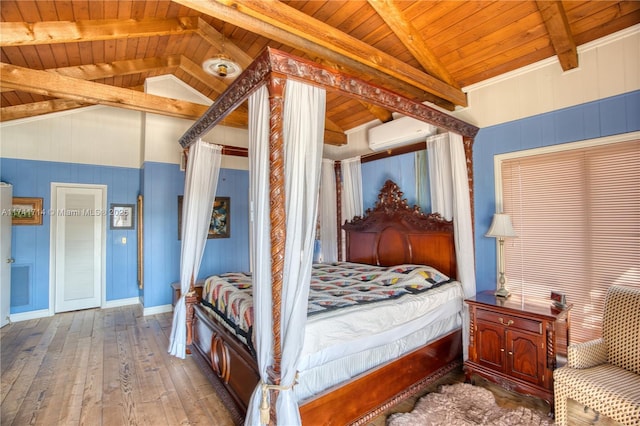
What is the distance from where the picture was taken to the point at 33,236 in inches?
187

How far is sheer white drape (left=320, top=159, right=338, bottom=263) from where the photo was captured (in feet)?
16.3

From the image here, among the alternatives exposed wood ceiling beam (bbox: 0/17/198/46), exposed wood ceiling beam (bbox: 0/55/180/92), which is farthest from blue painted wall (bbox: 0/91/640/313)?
exposed wood ceiling beam (bbox: 0/17/198/46)

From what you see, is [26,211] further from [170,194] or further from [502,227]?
[502,227]

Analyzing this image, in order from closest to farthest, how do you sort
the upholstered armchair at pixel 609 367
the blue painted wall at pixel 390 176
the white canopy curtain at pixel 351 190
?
the upholstered armchair at pixel 609 367 → the blue painted wall at pixel 390 176 → the white canopy curtain at pixel 351 190

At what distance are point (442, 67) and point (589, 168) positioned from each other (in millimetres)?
1783

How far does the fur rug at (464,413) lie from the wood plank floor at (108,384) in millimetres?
124

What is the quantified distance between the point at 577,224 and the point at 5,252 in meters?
7.29

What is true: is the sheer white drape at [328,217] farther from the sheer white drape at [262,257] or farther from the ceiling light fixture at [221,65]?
the sheer white drape at [262,257]

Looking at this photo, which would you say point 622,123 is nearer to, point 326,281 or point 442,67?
point 442,67

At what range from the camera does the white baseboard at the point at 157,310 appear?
488 cm

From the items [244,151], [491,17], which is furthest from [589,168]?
[244,151]

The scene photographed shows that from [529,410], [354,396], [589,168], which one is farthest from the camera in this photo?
[589,168]

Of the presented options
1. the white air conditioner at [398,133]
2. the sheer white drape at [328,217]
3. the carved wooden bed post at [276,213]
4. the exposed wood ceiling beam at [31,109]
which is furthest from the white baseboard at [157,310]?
the white air conditioner at [398,133]

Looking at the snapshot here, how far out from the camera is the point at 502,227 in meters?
2.94
